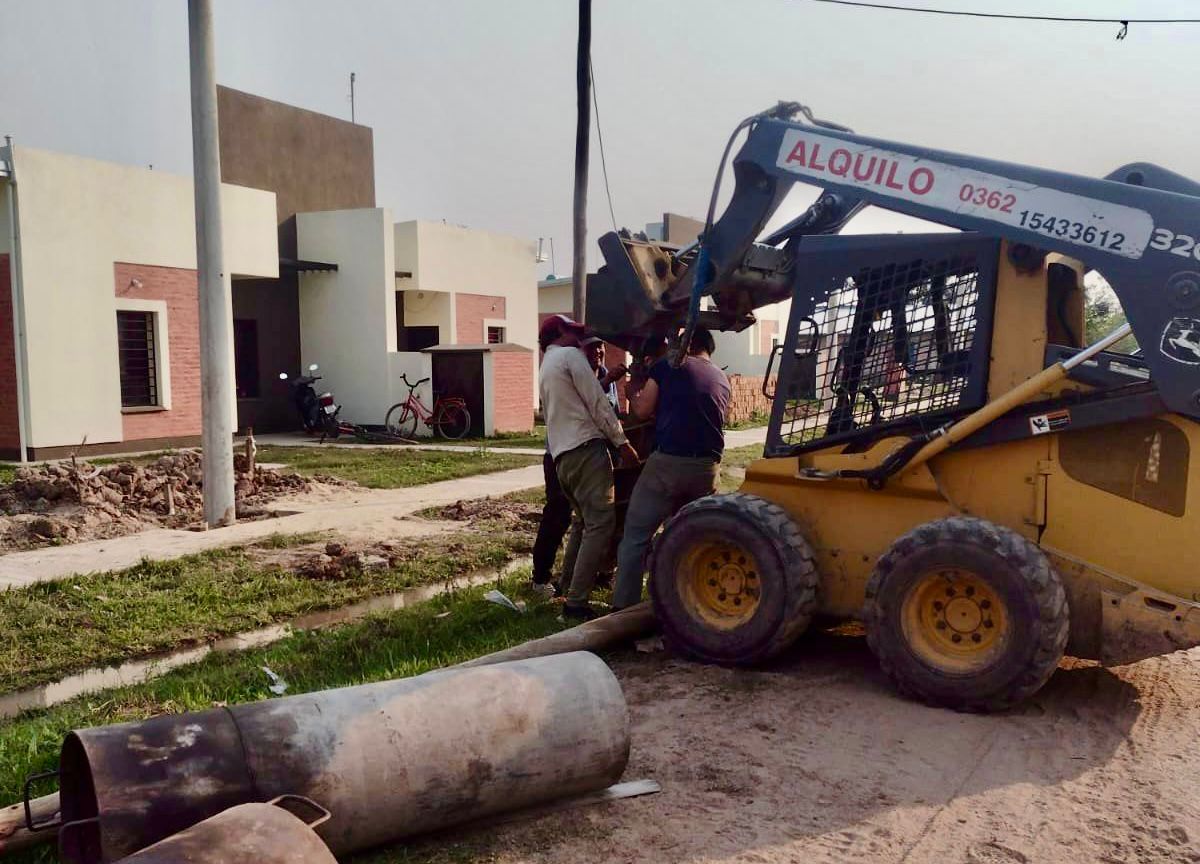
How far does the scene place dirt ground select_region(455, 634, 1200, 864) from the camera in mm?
3643

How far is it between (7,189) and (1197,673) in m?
15.8

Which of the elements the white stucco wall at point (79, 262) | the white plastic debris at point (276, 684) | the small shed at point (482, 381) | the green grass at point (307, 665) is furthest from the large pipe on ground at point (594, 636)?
the small shed at point (482, 381)

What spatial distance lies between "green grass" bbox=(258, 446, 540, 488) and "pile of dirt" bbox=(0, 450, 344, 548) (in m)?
1.13

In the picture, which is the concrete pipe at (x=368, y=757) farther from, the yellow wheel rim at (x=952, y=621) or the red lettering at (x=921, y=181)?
the red lettering at (x=921, y=181)

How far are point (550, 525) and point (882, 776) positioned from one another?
143 inches

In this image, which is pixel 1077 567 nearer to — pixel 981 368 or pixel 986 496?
pixel 986 496

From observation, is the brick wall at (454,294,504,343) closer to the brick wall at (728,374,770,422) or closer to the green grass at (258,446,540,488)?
the brick wall at (728,374,770,422)

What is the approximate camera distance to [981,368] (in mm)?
5238

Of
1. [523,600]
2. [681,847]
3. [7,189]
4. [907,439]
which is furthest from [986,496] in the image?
[7,189]

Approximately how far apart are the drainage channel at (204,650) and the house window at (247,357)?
47.1 feet

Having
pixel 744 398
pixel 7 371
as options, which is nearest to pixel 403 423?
pixel 7 371

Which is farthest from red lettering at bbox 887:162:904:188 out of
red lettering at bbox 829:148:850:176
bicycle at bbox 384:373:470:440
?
bicycle at bbox 384:373:470:440

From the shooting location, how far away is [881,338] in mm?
5609

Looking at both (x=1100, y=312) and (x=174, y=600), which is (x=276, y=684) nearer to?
(x=174, y=600)
